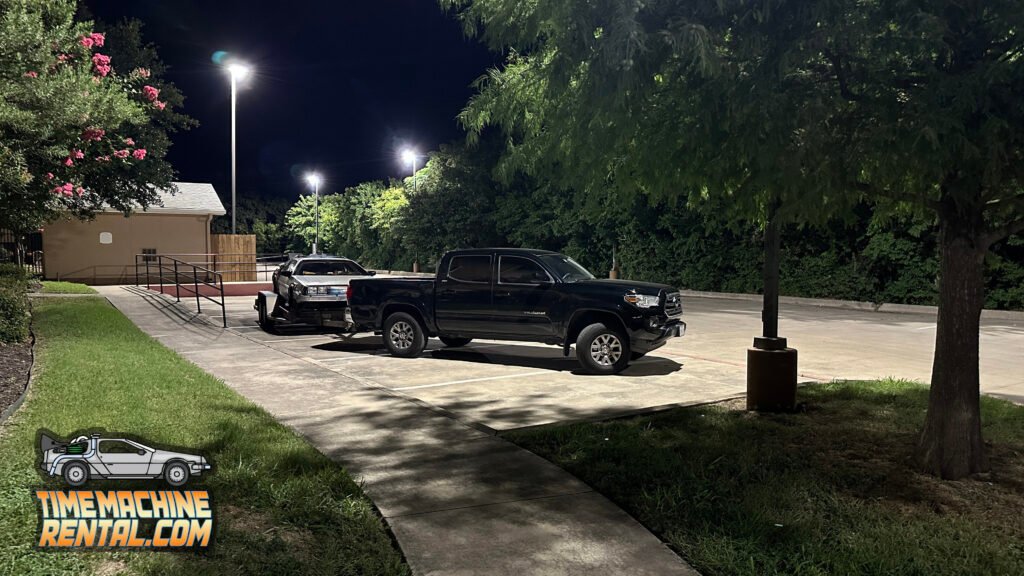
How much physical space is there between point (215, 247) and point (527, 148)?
34.1 metres

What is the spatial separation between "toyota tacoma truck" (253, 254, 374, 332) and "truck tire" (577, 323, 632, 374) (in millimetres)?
6314

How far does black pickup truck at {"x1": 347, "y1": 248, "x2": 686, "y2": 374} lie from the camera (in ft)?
35.2

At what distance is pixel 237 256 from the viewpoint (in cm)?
3634

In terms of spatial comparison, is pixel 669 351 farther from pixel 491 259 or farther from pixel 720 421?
pixel 720 421

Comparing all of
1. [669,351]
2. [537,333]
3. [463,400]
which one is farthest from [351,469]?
[669,351]

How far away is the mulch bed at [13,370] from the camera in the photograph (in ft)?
25.6

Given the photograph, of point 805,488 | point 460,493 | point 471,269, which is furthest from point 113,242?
point 805,488

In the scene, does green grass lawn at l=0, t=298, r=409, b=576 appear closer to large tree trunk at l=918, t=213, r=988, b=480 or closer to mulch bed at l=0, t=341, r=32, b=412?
mulch bed at l=0, t=341, r=32, b=412

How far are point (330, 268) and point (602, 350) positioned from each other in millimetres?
8335

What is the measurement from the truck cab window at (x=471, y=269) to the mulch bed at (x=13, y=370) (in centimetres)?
608

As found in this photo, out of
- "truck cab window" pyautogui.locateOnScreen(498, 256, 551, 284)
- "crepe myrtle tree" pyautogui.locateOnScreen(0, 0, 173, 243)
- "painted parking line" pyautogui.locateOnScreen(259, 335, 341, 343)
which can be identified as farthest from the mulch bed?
"truck cab window" pyautogui.locateOnScreen(498, 256, 551, 284)

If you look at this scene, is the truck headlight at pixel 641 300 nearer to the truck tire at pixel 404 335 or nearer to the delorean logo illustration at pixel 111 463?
the truck tire at pixel 404 335

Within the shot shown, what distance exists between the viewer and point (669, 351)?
13.4 m

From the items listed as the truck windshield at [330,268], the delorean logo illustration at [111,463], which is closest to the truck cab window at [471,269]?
the truck windshield at [330,268]
